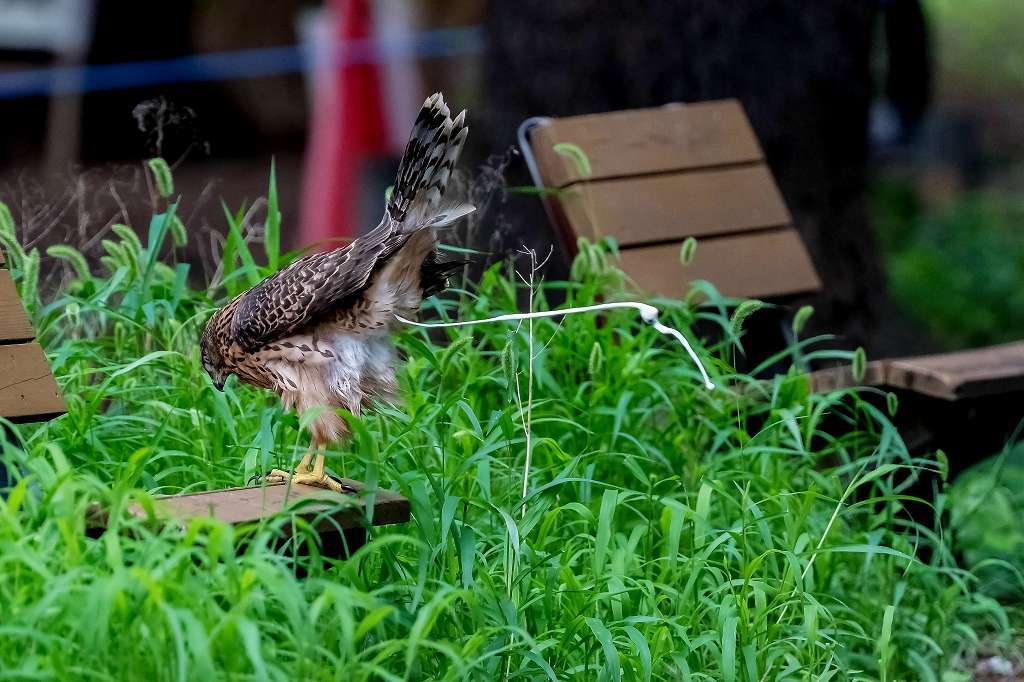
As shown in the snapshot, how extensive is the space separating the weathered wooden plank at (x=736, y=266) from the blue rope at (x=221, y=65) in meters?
5.61

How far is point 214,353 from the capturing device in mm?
3055

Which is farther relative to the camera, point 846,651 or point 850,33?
point 850,33

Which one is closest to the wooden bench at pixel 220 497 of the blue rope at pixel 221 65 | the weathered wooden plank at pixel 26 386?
the weathered wooden plank at pixel 26 386

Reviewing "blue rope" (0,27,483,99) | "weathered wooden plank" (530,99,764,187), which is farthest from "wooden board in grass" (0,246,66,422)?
"blue rope" (0,27,483,99)

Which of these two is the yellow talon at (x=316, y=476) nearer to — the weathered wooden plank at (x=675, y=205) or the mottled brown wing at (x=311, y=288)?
the mottled brown wing at (x=311, y=288)

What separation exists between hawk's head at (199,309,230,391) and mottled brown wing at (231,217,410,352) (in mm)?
129

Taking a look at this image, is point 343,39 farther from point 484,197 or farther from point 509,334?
point 509,334

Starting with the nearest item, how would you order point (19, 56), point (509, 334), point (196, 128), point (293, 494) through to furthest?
point (293, 494), point (509, 334), point (196, 128), point (19, 56)

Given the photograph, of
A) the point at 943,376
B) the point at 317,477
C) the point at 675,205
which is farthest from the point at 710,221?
the point at 317,477

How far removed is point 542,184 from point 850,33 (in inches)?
83.6

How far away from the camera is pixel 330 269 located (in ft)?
9.21

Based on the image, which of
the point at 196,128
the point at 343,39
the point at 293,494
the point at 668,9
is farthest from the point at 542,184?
the point at 343,39

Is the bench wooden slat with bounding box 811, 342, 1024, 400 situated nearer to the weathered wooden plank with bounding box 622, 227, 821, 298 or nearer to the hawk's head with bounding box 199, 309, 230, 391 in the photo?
the weathered wooden plank with bounding box 622, 227, 821, 298

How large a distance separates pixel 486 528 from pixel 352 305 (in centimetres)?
73
